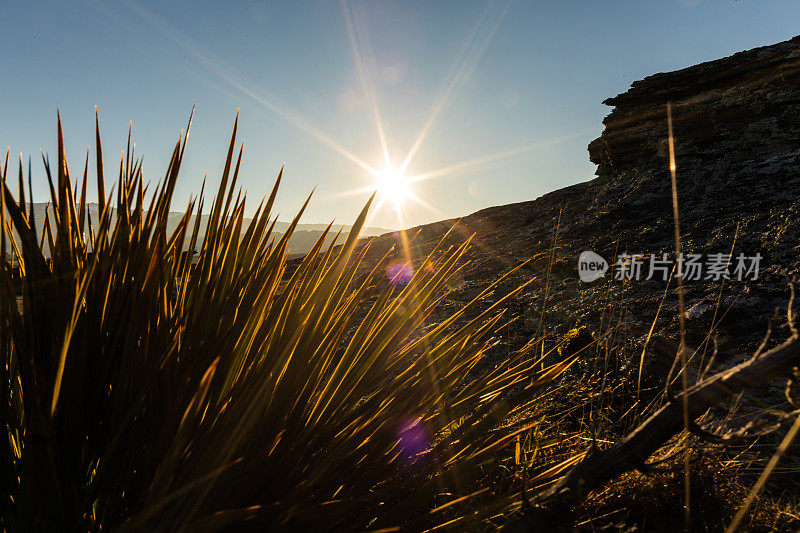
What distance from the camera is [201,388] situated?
1.75 feet

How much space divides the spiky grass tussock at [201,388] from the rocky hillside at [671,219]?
13.6 inches

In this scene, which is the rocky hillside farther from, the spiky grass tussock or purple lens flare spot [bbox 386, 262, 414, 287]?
the spiky grass tussock

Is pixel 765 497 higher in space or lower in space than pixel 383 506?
lower

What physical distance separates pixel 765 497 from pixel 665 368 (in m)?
0.47

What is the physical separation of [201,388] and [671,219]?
247cm

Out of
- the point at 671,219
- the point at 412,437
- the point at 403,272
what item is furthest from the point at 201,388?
the point at 671,219

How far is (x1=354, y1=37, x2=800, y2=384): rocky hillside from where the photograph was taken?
5.34 feet

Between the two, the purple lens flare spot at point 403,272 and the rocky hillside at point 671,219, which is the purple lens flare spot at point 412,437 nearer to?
the rocky hillside at point 671,219

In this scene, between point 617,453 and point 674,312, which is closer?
point 617,453

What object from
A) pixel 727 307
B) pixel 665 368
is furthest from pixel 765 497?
pixel 727 307

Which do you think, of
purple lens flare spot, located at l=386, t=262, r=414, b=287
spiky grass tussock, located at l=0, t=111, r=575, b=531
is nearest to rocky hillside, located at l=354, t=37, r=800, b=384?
purple lens flare spot, located at l=386, t=262, r=414, b=287

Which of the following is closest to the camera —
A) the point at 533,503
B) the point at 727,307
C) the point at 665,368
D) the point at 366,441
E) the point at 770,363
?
the point at 770,363

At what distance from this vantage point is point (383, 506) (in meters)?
0.91

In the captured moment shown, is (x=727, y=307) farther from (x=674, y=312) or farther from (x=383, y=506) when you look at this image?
(x=383, y=506)
